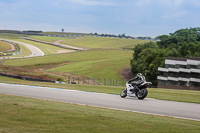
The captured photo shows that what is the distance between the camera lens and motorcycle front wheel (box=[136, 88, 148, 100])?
67.9 feet

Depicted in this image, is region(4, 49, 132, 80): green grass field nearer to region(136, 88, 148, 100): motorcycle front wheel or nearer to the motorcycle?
the motorcycle

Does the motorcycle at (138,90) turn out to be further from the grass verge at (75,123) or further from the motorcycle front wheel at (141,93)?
the grass verge at (75,123)

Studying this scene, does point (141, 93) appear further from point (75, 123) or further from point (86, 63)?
point (86, 63)

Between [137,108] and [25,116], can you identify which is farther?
[137,108]

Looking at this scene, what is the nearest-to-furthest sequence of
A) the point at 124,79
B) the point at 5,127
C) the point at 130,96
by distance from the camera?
1. the point at 5,127
2. the point at 130,96
3. the point at 124,79

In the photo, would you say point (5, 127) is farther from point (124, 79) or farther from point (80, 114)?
point (124, 79)

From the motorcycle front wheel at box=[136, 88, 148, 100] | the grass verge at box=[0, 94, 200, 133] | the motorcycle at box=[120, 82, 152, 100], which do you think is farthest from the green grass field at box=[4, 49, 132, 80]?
the grass verge at box=[0, 94, 200, 133]

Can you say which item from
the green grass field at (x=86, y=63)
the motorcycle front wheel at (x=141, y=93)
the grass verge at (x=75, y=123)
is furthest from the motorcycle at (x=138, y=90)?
the green grass field at (x=86, y=63)

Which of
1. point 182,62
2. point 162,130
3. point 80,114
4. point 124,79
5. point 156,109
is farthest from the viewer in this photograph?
point 124,79

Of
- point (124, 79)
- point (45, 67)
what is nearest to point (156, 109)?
point (124, 79)

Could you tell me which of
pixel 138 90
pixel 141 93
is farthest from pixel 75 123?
pixel 138 90

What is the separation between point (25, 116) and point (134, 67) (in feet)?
275

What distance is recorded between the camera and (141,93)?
68.7 ft

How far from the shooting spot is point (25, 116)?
12.4 metres
